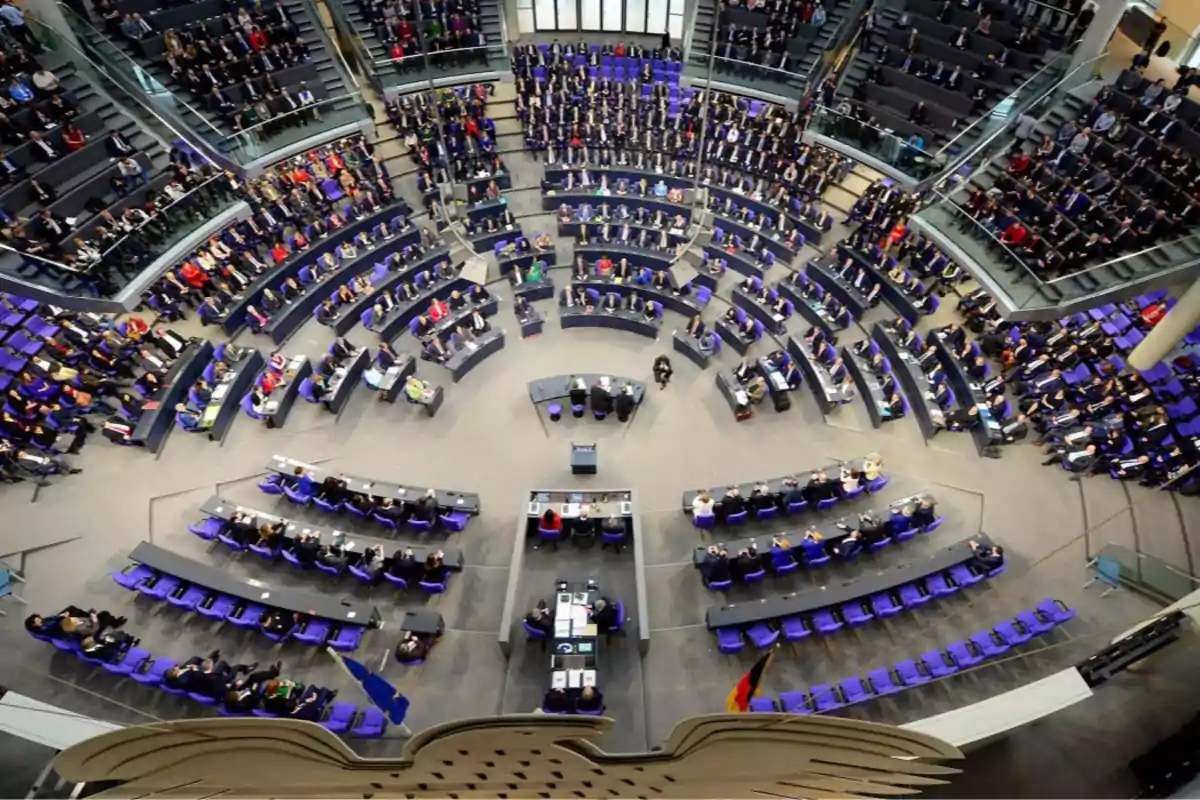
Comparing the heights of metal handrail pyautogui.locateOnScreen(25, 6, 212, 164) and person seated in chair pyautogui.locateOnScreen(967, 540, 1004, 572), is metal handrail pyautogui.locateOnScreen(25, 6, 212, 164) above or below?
above

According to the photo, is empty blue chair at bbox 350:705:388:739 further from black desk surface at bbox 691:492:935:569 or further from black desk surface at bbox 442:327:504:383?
black desk surface at bbox 442:327:504:383

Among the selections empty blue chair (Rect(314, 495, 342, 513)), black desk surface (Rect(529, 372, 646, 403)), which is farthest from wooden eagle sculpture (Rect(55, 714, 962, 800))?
black desk surface (Rect(529, 372, 646, 403))

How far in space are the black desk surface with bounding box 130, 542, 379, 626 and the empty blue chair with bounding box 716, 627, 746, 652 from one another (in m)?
6.46

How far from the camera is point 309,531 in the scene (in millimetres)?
14758

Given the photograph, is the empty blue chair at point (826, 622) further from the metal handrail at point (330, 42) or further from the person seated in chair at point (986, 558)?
the metal handrail at point (330, 42)

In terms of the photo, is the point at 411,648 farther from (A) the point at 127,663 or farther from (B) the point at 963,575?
(B) the point at 963,575

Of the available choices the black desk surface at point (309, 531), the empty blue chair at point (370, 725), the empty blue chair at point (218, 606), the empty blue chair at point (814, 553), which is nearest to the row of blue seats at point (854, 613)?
the empty blue chair at point (814, 553)

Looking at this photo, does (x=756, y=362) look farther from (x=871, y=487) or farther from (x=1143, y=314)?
(x=1143, y=314)

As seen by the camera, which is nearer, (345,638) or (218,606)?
(345,638)

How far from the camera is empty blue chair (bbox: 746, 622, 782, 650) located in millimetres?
13516

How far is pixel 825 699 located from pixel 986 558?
4.35 metres

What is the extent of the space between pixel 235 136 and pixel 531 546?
13.0 meters

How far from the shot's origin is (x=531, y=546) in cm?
1553

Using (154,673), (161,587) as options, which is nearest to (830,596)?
(154,673)
